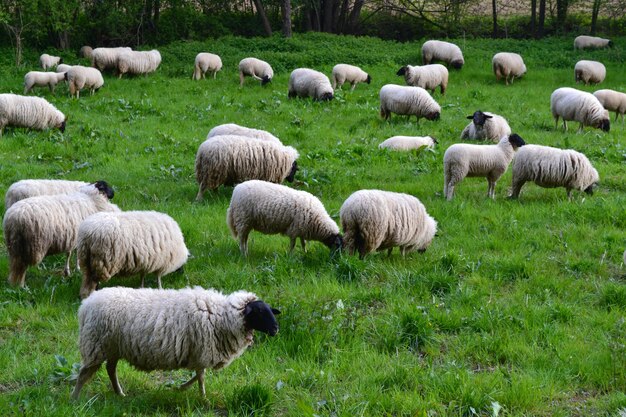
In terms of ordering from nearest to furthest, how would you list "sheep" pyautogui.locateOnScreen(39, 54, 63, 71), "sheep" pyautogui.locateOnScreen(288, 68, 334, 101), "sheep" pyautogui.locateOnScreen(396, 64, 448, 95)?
1. "sheep" pyautogui.locateOnScreen(288, 68, 334, 101)
2. "sheep" pyautogui.locateOnScreen(396, 64, 448, 95)
3. "sheep" pyautogui.locateOnScreen(39, 54, 63, 71)

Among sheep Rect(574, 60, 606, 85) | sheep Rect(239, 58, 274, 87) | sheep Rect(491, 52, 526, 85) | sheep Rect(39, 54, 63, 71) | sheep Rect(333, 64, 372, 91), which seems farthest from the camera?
sheep Rect(39, 54, 63, 71)

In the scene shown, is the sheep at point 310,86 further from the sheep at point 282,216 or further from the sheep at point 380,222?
the sheep at point 380,222

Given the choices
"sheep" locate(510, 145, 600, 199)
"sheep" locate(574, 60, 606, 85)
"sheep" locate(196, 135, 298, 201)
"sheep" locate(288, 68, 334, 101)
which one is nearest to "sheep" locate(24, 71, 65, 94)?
"sheep" locate(288, 68, 334, 101)

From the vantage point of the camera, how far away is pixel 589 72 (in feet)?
74.8

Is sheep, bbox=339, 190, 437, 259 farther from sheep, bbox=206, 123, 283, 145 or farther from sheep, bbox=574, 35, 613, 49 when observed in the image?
sheep, bbox=574, 35, 613, 49

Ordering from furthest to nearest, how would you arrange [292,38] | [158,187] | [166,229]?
Result: [292,38] < [158,187] < [166,229]

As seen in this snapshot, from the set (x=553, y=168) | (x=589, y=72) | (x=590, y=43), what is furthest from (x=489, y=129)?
(x=590, y=43)

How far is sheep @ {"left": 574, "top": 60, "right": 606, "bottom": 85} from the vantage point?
74.8 feet

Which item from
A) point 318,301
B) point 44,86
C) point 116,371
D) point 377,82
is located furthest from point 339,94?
point 116,371

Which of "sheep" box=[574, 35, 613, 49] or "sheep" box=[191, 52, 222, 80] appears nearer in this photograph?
"sheep" box=[191, 52, 222, 80]

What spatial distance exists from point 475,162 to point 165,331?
287 inches

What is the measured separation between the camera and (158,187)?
39.3 feet

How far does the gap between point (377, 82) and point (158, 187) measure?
12.3 meters

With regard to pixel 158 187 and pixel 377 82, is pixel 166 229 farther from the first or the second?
pixel 377 82
